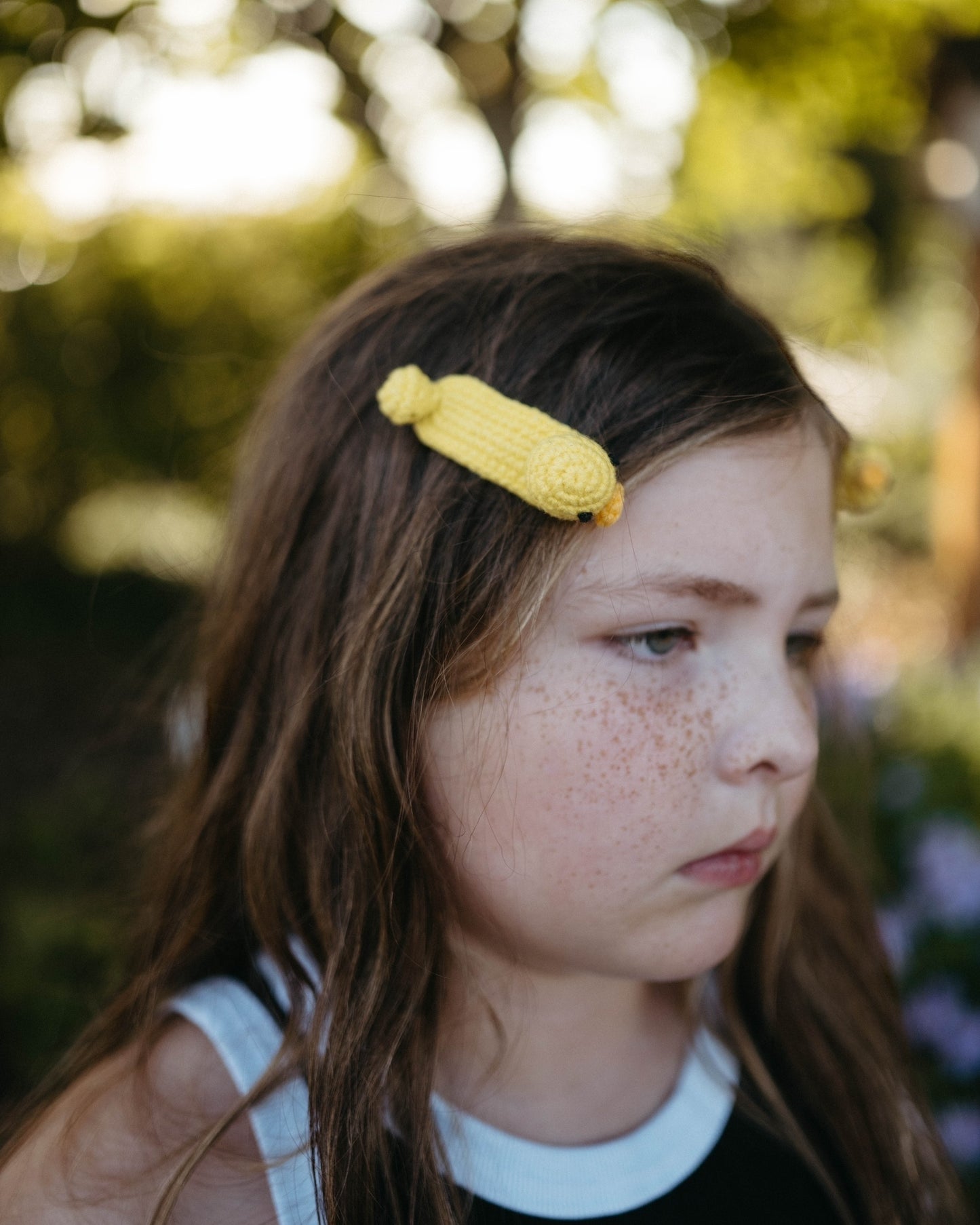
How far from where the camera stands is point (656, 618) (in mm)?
1135

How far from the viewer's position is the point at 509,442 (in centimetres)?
116

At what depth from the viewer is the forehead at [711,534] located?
1131mm

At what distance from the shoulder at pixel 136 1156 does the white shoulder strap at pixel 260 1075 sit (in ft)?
0.07

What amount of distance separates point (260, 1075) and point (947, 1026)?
1.55m

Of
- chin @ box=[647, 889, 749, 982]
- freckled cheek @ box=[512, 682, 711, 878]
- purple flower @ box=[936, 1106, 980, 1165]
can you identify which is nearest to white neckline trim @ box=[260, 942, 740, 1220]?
chin @ box=[647, 889, 749, 982]

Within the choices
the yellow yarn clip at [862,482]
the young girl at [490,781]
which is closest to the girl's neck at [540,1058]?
the young girl at [490,781]

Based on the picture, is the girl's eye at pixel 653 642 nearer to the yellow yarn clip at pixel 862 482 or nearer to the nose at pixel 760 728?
the nose at pixel 760 728

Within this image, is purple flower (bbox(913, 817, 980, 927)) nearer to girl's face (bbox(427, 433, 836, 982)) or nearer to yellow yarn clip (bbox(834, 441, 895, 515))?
yellow yarn clip (bbox(834, 441, 895, 515))

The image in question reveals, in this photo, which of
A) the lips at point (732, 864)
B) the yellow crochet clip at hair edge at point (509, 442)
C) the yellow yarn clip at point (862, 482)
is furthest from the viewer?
the yellow yarn clip at point (862, 482)

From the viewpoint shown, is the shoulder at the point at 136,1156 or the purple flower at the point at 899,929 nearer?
the shoulder at the point at 136,1156

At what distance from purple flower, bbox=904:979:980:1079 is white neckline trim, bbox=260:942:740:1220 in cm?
93

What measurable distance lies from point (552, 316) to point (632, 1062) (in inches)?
40.9

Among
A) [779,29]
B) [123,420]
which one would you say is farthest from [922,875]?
Result: [123,420]

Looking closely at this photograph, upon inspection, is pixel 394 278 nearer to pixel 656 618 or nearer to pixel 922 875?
pixel 656 618
